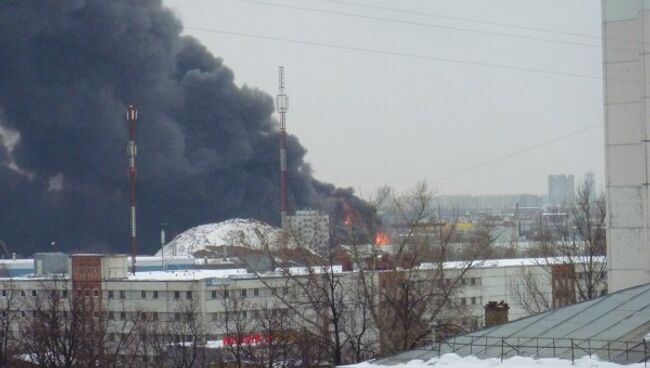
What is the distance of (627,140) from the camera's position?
799 inches

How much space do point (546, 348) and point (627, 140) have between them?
28.5 feet

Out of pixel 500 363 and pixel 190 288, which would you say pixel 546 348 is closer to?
pixel 500 363

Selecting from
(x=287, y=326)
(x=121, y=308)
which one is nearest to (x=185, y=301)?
(x=121, y=308)

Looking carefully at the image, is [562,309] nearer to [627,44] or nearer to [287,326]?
[627,44]

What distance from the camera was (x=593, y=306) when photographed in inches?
564

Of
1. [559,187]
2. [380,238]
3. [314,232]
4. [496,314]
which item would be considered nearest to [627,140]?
[496,314]

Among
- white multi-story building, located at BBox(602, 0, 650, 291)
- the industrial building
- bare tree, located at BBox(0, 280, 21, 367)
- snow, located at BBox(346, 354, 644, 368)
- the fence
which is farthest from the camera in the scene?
the industrial building

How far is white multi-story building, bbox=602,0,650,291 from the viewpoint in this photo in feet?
64.1

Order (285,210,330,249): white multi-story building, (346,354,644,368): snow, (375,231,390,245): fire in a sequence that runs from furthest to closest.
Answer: (375,231,390,245): fire → (285,210,330,249): white multi-story building → (346,354,644,368): snow

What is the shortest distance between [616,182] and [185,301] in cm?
2596

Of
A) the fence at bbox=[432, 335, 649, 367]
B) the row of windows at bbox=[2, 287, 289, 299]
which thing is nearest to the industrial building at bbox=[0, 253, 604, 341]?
the row of windows at bbox=[2, 287, 289, 299]

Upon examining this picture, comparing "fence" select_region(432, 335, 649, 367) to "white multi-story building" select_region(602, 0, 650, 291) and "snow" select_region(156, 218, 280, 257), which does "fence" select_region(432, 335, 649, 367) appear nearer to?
"white multi-story building" select_region(602, 0, 650, 291)

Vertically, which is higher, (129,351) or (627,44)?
(627,44)

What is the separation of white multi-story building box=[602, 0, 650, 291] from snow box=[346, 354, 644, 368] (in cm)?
766
